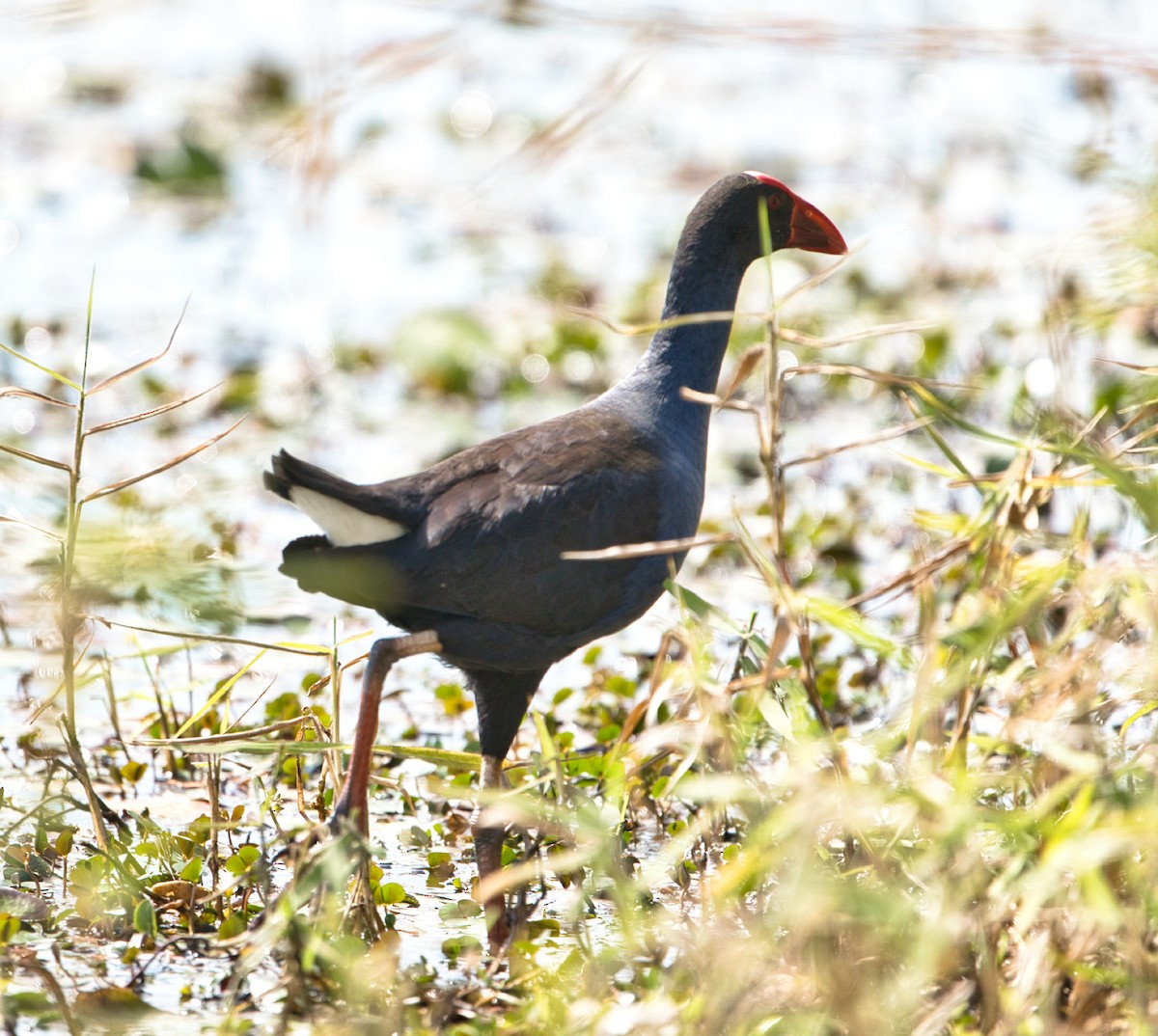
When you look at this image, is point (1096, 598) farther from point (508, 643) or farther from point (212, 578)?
point (212, 578)

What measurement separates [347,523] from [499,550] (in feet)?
0.89

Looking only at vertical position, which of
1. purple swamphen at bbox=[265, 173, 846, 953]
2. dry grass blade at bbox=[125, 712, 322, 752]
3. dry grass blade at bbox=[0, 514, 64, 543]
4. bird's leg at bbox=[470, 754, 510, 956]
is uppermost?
dry grass blade at bbox=[0, 514, 64, 543]

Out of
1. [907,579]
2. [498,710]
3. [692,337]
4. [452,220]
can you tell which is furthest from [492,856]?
[452,220]

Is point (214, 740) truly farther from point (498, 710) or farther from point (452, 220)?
point (452, 220)

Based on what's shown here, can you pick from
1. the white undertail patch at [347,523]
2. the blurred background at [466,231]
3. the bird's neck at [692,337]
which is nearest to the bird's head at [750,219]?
the bird's neck at [692,337]

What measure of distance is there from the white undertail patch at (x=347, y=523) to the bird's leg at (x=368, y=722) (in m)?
0.18

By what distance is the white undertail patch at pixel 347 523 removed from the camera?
2.65 metres

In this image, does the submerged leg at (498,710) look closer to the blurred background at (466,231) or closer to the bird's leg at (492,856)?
the bird's leg at (492,856)

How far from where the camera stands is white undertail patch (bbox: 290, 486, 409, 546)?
2.65 meters

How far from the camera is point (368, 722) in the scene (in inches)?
99.1

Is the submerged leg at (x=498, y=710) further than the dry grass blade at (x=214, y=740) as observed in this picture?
Yes

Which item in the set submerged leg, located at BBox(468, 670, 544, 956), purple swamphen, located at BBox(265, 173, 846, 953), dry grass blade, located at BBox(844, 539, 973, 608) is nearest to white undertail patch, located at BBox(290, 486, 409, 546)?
purple swamphen, located at BBox(265, 173, 846, 953)

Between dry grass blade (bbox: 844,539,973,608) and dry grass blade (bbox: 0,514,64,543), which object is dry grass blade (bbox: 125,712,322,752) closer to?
dry grass blade (bbox: 0,514,64,543)

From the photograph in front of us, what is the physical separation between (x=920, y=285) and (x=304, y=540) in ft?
15.7
